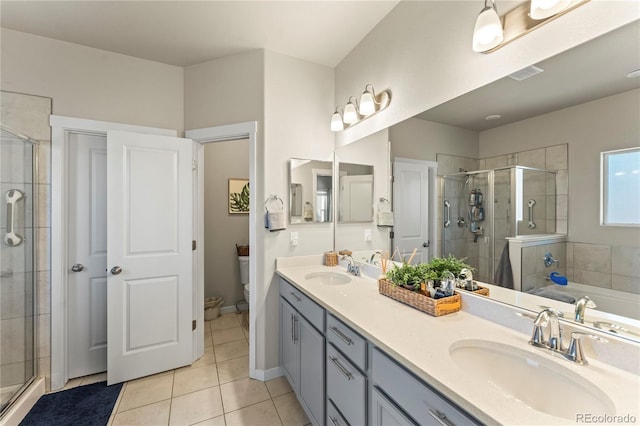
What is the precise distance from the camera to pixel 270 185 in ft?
7.20

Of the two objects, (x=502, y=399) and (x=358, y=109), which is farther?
(x=358, y=109)

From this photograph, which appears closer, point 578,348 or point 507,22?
point 578,348

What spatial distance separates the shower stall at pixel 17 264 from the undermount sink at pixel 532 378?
9.02 feet

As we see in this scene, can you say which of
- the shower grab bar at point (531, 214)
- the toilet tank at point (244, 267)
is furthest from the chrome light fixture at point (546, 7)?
the toilet tank at point (244, 267)

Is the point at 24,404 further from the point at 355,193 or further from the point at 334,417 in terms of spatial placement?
the point at 355,193

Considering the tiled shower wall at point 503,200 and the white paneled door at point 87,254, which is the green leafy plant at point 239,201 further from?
the tiled shower wall at point 503,200

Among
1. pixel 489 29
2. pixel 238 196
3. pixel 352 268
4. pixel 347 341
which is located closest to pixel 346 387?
pixel 347 341

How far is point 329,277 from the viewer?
214 centimetres

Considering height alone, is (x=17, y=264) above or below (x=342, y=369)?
above

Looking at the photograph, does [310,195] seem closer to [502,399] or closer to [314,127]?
[314,127]

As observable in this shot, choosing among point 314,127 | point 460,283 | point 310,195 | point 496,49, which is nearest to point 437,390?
point 460,283

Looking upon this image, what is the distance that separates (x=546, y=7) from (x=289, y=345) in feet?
7.38

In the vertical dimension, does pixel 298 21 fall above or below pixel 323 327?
above

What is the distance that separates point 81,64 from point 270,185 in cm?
179
